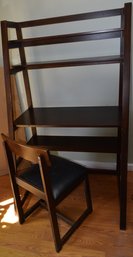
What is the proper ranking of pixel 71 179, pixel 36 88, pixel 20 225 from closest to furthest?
1. pixel 71 179
2. pixel 20 225
3. pixel 36 88

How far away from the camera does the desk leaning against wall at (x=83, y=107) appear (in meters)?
1.36

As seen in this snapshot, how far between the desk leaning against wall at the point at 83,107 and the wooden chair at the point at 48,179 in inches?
9.5

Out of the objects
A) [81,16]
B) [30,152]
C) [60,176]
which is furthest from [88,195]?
[81,16]

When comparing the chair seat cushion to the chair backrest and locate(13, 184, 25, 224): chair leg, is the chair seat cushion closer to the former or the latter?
locate(13, 184, 25, 224): chair leg

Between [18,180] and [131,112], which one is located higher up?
[131,112]

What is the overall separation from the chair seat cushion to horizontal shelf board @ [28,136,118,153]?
0.17 metres

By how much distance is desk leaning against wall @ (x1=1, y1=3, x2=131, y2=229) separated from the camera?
136 cm

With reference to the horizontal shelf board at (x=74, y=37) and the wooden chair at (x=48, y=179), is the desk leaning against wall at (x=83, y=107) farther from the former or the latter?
the wooden chair at (x=48, y=179)

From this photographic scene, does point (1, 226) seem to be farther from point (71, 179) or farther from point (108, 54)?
point (108, 54)

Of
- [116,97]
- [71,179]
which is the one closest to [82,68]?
[116,97]

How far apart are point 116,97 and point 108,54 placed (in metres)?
0.36

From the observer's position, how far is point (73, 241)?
5.04 ft

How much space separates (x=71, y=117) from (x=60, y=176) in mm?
445

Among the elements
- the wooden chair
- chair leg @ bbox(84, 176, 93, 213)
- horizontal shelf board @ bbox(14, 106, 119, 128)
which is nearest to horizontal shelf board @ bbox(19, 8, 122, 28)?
horizontal shelf board @ bbox(14, 106, 119, 128)
